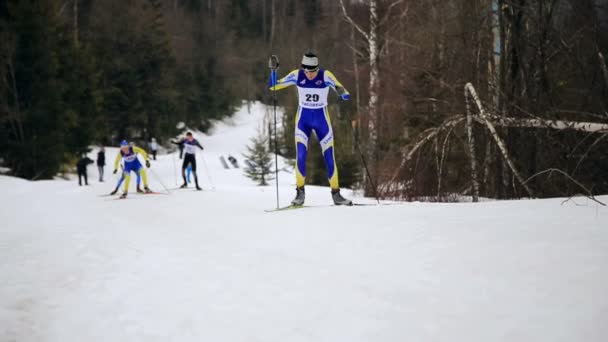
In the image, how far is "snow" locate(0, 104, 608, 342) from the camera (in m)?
2.15

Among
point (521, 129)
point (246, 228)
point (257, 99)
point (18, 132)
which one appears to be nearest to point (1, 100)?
point (18, 132)

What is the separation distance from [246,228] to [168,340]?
2932 mm

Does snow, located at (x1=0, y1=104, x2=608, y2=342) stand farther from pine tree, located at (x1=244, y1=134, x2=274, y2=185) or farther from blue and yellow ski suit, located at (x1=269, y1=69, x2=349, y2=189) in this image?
pine tree, located at (x1=244, y1=134, x2=274, y2=185)

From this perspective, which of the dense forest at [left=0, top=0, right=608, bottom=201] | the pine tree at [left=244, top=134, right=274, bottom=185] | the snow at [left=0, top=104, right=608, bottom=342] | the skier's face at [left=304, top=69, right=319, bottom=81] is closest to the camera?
the snow at [left=0, top=104, right=608, bottom=342]

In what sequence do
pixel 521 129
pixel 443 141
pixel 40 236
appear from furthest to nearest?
pixel 443 141 < pixel 521 129 < pixel 40 236

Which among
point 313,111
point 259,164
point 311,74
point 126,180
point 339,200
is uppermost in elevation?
point 311,74

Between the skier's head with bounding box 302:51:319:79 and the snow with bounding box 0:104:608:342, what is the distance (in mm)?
3139

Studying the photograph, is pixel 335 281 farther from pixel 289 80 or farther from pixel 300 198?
pixel 289 80

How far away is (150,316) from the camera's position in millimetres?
2412

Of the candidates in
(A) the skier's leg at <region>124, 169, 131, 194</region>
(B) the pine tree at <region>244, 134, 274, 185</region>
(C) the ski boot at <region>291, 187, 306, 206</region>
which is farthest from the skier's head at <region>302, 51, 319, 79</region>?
(B) the pine tree at <region>244, 134, 274, 185</region>

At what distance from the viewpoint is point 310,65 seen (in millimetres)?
7152

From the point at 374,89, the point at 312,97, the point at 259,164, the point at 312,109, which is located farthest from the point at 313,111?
the point at 259,164

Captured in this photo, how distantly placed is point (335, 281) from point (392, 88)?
9455mm

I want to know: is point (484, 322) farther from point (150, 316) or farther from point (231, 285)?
point (150, 316)
